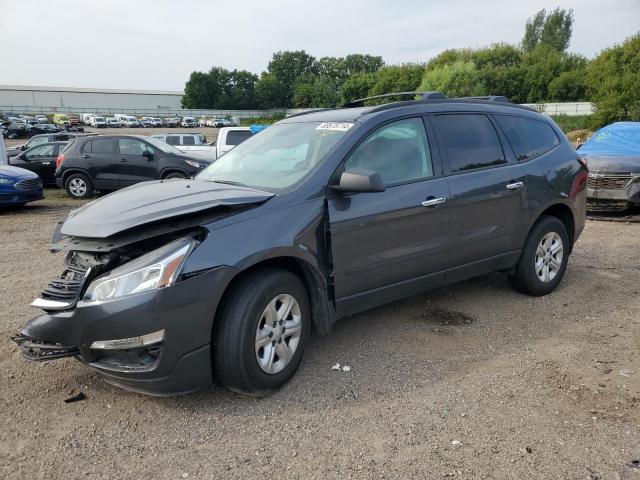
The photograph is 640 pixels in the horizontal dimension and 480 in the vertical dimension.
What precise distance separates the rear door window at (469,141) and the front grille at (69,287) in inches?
113

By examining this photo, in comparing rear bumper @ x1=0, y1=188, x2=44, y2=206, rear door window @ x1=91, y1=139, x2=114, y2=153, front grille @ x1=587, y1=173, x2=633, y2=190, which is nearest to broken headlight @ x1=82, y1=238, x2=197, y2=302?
front grille @ x1=587, y1=173, x2=633, y2=190

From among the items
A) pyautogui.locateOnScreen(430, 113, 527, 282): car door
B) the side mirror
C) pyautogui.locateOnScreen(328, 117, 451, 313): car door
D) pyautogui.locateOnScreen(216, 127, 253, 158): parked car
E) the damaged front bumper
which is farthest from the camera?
pyautogui.locateOnScreen(216, 127, 253, 158): parked car

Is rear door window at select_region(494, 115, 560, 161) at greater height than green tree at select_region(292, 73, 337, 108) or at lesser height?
lesser

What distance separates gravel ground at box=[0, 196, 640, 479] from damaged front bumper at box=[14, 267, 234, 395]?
32 cm

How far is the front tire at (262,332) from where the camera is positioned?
3.07m

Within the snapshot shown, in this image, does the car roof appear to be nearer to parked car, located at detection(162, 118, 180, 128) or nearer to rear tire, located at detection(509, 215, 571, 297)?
rear tire, located at detection(509, 215, 571, 297)

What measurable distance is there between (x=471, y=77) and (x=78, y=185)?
50.6 meters

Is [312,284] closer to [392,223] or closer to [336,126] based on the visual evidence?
[392,223]

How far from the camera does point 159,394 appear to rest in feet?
9.82

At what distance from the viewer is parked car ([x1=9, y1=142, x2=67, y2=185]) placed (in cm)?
1471

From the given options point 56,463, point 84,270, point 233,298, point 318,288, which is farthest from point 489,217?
point 56,463

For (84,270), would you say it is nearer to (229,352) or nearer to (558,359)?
(229,352)

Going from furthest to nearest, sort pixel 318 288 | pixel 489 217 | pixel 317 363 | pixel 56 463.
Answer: pixel 489 217
pixel 317 363
pixel 318 288
pixel 56 463

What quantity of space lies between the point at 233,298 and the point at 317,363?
1.00m
